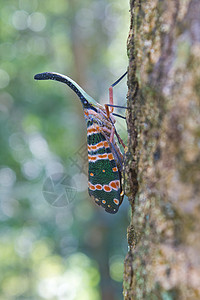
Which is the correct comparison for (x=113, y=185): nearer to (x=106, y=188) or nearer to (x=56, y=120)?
(x=106, y=188)

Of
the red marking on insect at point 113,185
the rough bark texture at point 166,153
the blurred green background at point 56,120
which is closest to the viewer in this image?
the rough bark texture at point 166,153

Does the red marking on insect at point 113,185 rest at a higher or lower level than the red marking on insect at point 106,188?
higher

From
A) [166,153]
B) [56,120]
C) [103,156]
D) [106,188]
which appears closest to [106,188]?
[106,188]

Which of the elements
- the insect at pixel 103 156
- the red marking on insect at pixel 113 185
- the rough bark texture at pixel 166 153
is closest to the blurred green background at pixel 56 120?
the insect at pixel 103 156

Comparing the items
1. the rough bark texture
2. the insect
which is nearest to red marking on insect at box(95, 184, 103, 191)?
the insect

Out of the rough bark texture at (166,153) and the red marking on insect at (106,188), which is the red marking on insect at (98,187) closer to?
the red marking on insect at (106,188)

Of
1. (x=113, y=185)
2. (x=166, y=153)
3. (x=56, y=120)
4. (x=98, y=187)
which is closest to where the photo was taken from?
(x=166, y=153)
